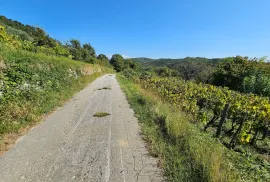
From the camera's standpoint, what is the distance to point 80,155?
4.47 metres

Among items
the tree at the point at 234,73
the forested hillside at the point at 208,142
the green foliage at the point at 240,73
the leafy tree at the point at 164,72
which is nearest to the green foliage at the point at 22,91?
the forested hillside at the point at 208,142

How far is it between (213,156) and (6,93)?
6.87 metres

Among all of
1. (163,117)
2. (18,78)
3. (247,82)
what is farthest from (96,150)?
(247,82)

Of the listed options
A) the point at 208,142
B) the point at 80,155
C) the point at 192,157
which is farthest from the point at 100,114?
the point at 192,157

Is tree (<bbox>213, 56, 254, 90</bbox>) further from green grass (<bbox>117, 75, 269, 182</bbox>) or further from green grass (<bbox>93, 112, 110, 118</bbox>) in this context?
green grass (<bbox>117, 75, 269, 182</bbox>)

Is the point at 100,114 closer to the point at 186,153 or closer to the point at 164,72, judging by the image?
the point at 186,153

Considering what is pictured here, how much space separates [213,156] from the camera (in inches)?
144

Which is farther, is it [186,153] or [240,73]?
[240,73]

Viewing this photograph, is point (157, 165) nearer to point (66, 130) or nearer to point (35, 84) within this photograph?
point (66, 130)

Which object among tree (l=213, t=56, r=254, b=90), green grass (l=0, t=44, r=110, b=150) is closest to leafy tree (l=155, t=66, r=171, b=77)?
tree (l=213, t=56, r=254, b=90)

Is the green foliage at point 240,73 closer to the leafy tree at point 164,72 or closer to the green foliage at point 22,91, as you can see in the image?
the green foliage at point 22,91

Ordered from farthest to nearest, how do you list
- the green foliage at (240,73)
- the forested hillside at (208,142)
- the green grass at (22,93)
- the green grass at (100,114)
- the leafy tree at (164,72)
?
1. the leafy tree at (164,72)
2. the green foliage at (240,73)
3. the green grass at (100,114)
4. the green grass at (22,93)
5. the forested hillside at (208,142)

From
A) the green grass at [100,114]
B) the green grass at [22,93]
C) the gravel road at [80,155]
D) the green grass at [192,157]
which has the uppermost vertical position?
the green grass at [22,93]

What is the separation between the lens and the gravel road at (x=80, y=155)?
12.1 ft
